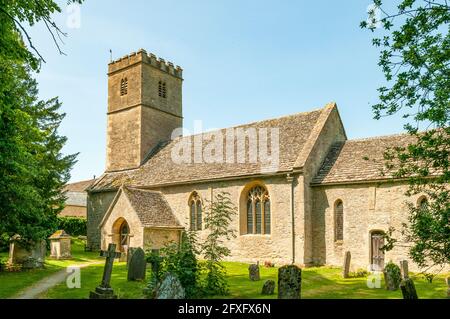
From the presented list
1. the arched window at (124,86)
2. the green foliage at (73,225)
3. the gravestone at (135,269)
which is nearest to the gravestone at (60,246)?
the gravestone at (135,269)

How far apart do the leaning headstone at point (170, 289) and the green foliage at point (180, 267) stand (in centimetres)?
235

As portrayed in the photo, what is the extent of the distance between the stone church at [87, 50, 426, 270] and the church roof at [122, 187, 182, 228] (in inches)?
3.3

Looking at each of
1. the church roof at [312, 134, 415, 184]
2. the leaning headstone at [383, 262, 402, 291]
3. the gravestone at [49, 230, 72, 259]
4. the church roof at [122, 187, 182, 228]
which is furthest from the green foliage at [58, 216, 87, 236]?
the leaning headstone at [383, 262, 402, 291]

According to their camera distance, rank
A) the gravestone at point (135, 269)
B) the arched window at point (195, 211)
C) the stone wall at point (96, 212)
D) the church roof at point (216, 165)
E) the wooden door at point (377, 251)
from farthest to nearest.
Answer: the stone wall at point (96, 212) < the arched window at point (195, 211) < the church roof at point (216, 165) < the wooden door at point (377, 251) < the gravestone at point (135, 269)

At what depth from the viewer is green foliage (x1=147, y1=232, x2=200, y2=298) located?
524 inches

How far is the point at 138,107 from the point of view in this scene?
3575cm

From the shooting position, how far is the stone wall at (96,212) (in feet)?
109

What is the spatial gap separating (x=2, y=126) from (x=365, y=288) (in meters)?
16.9

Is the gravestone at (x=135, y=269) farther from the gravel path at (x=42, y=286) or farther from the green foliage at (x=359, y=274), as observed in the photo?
the green foliage at (x=359, y=274)

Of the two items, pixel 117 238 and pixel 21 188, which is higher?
pixel 21 188

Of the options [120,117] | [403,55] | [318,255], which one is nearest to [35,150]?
[120,117]

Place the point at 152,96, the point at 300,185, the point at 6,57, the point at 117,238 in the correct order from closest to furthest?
1. the point at 6,57
2. the point at 300,185
3. the point at 117,238
4. the point at 152,96

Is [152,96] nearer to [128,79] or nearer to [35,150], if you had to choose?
[128,79]

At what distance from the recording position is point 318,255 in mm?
23766
